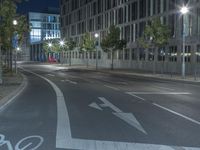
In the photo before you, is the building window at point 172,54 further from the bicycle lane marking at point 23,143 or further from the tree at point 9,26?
the bicycle lane marking at point 23,143

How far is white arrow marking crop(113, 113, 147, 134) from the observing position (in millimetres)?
11039

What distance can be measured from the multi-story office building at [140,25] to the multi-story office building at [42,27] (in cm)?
5010

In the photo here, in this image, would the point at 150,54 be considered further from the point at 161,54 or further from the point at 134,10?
the point at 134,10

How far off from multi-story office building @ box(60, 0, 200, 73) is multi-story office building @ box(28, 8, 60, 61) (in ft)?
164

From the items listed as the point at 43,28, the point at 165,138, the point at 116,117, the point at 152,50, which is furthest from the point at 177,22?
the point at 43,28

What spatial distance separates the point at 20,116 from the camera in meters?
13.1

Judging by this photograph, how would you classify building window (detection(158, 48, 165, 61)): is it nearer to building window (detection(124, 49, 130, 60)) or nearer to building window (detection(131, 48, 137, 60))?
building window (detection(131, 48, 137, 60))

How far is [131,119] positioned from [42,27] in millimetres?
144355

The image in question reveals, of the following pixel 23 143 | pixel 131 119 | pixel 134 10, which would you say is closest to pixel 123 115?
pixel 131 119

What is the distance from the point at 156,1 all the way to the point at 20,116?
47.1 meters

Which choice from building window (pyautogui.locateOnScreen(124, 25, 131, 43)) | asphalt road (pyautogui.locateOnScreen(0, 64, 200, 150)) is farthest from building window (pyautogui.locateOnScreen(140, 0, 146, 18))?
asphalt road (pyautogui.locateOnScreen(0, 64, 200, 150))

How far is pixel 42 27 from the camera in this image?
154125 millimetres

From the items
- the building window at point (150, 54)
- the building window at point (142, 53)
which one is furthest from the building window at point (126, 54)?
the building window at point (150, 54)

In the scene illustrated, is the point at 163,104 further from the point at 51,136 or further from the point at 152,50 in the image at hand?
the point at 152,50
